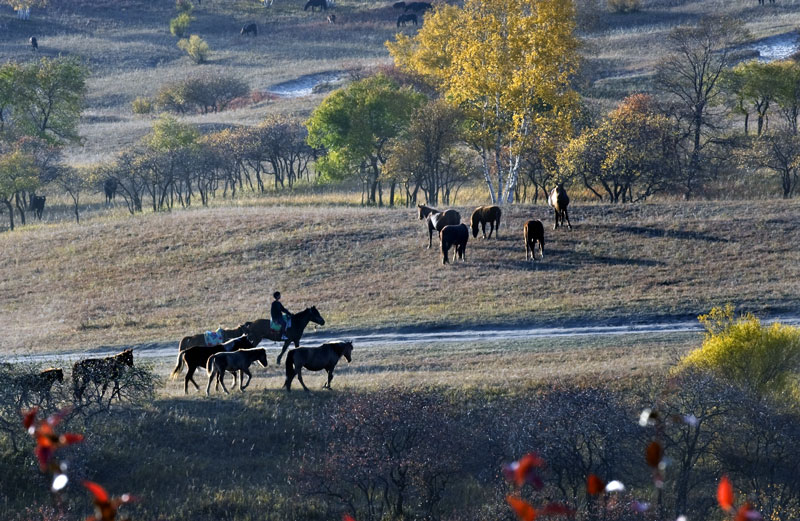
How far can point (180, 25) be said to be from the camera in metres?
138

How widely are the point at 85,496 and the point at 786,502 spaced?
1453 centimetres

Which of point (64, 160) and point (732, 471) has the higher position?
point (64, 160)

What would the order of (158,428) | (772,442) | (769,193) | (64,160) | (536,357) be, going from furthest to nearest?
(64,160), (769,193), (536,357), (158,428), (772,442)

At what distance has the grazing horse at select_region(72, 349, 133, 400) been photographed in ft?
74.4

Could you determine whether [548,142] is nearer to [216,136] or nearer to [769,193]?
[769,193]

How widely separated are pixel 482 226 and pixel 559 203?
3.58 m

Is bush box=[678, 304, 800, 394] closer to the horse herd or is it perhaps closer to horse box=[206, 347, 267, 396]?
horse box=[206, 347, 267, 396]

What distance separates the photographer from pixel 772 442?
20.9 m

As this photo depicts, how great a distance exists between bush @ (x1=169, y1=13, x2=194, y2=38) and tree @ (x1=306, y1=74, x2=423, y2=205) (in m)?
77.4

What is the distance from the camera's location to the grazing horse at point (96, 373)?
74.4 feet

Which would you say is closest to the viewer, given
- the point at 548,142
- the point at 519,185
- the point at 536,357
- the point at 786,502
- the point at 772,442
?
the point at 786,502

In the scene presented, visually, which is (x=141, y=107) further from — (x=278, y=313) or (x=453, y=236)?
(x=278, y=313)

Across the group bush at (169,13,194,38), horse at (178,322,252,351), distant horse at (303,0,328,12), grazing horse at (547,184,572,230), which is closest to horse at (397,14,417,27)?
distant horse at (303,0,328,12)

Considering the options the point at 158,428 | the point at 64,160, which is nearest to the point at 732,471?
the point at 158,428
